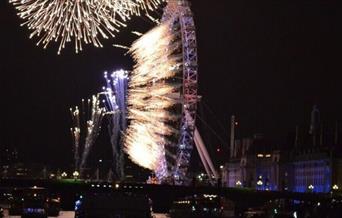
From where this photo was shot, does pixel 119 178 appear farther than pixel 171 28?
Yes

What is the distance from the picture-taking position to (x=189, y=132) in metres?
79.4

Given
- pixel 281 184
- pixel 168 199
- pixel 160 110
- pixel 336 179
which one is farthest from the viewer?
pixel 281 184

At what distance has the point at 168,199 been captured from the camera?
93.9 metres

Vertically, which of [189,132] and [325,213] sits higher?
[189,132]

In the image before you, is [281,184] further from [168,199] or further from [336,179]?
[168,199]

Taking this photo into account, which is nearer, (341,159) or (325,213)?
(325,213)

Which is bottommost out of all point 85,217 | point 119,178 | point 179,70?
point 85,217

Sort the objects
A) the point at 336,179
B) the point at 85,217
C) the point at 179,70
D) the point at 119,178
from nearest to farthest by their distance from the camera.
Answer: the point at 85,217 < the point at 179,70 < the point at 119,178 < the point at 336,179

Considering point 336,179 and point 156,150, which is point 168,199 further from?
point 336,179

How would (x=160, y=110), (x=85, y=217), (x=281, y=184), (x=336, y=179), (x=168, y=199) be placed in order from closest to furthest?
(x=85, y=217), (x=160, y=110), (x=168, y=199), (x=336, y=179), (x=281, y=184)

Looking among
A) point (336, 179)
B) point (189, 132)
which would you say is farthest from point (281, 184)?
point (189, 132)

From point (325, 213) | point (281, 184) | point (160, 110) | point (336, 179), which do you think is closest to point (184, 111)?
point (160, 110)

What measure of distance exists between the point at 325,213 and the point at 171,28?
27.5 metres

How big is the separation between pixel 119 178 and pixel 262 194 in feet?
62.2
